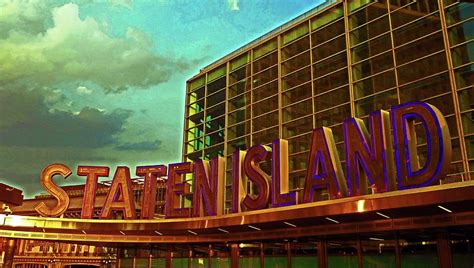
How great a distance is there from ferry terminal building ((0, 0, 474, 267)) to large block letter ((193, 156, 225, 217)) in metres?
0.73

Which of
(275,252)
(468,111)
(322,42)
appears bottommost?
(275,252)

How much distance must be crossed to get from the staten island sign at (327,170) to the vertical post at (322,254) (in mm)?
4144

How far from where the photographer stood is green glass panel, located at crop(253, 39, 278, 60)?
43.0 meters

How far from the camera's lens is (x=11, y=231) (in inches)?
1273

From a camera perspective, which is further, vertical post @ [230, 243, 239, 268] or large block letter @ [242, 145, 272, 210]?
vertical post @ [230, 243, 239, 268]

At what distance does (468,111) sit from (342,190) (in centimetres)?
1300

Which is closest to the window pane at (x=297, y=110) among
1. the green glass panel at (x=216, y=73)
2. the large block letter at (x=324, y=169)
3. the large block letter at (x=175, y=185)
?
the green glass panel at (x=216, y=73)

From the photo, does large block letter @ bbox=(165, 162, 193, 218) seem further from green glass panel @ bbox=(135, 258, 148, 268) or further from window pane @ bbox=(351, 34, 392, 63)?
window pane @ bbox=(351, 34, 392, 63)

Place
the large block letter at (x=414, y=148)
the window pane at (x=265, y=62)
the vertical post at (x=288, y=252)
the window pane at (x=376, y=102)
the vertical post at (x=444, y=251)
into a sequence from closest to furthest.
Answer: the large block letter at (x=414, y=148)
the vertical post at (x=444, y=251)
the vertical post at (x=288, y=252)
the window pane at (x=376, y=102)
the window pane at (x=265, y=62)

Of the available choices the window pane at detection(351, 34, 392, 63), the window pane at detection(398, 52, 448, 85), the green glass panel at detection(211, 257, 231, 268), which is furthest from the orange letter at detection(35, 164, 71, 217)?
the window pane at detection(398, 52, 448, 85)

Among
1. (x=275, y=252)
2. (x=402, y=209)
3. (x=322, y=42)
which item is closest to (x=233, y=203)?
(x=275, y=252)

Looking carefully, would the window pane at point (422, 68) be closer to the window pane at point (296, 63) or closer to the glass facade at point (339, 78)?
the glass facade at point (339, 78)

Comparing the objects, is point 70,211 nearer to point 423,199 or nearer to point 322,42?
point 322,42

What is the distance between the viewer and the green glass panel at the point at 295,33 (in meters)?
40.4
